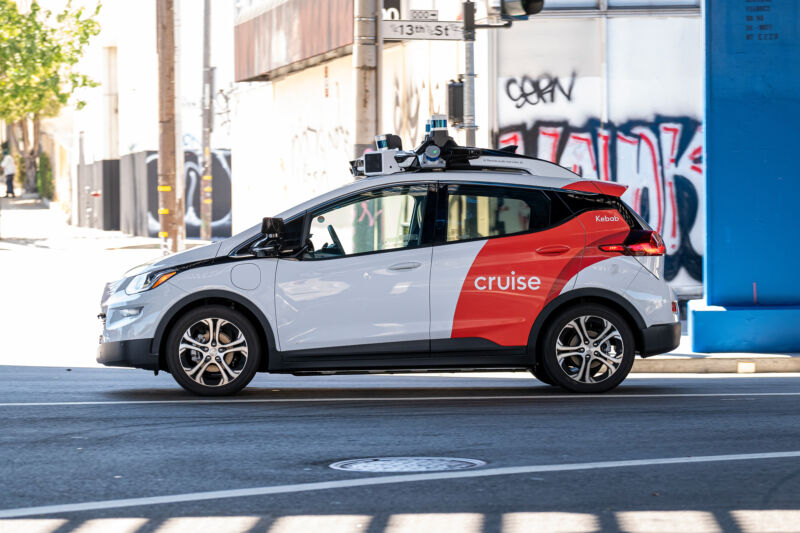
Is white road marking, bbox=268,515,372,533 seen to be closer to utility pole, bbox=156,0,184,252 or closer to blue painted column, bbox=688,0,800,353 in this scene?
blue painted column, bbox=688,0,800,353

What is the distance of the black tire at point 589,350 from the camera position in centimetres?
1056

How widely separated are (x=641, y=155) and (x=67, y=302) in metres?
8.08

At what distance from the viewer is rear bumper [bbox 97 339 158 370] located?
10328 millimetres

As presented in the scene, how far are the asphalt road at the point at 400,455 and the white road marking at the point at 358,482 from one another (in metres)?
0.02

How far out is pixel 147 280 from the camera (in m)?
10.4

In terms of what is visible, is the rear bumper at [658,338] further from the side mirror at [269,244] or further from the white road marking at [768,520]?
the white road marking at [768,520]

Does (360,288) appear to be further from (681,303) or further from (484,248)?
(681,303)

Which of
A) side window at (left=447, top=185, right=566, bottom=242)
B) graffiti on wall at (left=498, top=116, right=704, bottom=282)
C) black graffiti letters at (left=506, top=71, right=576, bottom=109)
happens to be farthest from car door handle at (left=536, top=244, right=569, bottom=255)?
black graffiti letters at (left=506, top=71, right=576, bottom=109)

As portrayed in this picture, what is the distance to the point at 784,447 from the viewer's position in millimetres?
8258

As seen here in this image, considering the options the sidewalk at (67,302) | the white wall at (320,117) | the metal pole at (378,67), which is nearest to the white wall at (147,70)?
the sidewalk at (67,302)

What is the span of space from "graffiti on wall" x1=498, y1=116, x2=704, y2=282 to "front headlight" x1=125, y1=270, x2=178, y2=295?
802cm

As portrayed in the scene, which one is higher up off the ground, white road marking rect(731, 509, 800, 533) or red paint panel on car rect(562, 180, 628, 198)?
red paint panel on car rect(562, 180, 628, 198)

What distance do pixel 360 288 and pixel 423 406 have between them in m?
0.93

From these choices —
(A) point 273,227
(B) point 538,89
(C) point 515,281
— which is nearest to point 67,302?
(B) point 538,89
